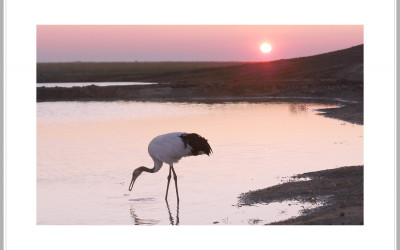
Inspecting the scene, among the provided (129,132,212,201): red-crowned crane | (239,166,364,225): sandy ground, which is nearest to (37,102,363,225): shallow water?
(239,166,364,225): sandy ground

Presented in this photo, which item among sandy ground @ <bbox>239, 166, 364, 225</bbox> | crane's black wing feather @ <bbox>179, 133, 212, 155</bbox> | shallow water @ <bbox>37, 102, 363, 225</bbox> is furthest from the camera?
crane's black wing feather @ <bbox>179, 133, 212, 155</bbox>

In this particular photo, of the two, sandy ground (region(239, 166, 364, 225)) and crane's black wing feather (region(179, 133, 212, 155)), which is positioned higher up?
crane's black wing feather (region(179, 133, 212, 155))

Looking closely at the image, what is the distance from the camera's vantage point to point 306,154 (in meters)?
20.3

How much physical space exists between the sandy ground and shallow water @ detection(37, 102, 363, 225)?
16.3 inches

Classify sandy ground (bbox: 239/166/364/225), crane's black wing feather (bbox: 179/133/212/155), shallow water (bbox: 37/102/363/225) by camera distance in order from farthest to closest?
crane's black wing feather (bbox: 179/133/212/155) < shallow water (bbox: 37/102/363/225) < sandy ground (bbox: 239/166/364/225)

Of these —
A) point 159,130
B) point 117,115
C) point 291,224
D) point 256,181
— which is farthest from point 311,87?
point 291,224

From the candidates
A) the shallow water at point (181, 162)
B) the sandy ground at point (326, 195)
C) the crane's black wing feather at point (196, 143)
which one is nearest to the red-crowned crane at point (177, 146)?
the crane's black wing feather at point (196, 143)

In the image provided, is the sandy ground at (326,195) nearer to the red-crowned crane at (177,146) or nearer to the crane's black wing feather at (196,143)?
the crane's black wing feather at (196,143)

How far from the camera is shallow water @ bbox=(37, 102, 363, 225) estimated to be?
13.9m

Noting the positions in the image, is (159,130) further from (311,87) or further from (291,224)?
(311,87)

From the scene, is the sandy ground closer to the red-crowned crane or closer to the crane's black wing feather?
the crane's black wing feather

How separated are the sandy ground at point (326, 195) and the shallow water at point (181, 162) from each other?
1.36 ft

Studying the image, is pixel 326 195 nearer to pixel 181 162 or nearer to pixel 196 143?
pixel 196 143

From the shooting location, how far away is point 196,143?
50.1ft
